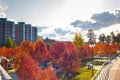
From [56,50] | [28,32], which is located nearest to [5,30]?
[28,32]

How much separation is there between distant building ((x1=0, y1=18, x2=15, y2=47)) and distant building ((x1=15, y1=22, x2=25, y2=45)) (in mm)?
11714

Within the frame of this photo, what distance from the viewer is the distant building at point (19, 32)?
184 metres

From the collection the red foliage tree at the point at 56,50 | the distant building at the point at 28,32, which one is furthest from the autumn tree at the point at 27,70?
the distant building at the point at 28,32

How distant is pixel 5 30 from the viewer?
164m

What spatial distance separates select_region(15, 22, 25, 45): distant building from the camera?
184 m

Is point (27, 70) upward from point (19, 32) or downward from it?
downward

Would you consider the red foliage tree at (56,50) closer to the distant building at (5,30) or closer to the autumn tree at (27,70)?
the autumn tree at (27,70)

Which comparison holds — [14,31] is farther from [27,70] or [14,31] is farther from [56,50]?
[27,70]

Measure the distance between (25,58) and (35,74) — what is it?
733 centimetres

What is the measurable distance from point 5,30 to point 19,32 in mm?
22453

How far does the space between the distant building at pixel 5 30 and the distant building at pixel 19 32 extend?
11.7 meters

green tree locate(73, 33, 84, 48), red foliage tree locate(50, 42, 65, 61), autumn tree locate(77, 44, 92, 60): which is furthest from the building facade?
autumn tree locate(77, 44, 92, 60)

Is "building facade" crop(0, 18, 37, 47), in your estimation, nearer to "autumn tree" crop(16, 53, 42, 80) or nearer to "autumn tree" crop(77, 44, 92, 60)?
"autumn tree" crop(77, 44, 92, 60)

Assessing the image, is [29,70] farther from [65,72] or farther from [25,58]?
[65,72]
